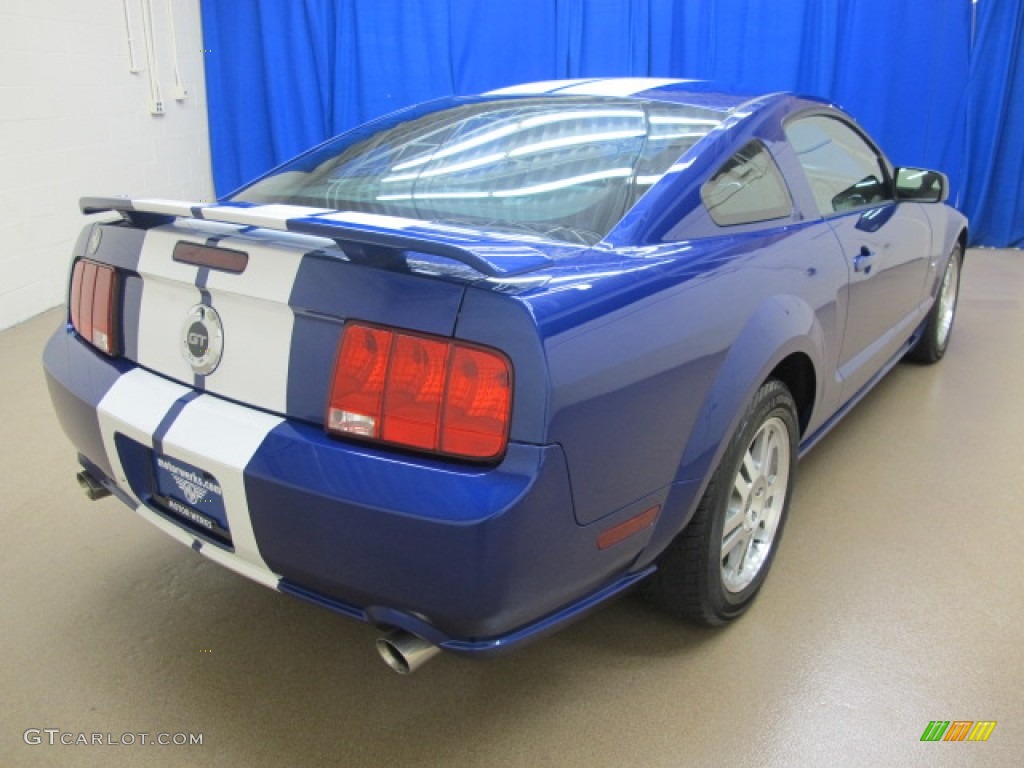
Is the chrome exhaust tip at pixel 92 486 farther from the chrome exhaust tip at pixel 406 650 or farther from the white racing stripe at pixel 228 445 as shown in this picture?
the chrome exhaust tip at pixel 406 650

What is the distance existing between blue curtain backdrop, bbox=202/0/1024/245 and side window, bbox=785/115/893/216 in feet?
12.1

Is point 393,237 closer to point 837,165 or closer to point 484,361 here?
point 484,361

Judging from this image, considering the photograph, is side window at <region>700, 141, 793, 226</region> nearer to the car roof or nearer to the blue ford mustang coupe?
the blue ford mustang coupe

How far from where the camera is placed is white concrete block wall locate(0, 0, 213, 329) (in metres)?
4.28

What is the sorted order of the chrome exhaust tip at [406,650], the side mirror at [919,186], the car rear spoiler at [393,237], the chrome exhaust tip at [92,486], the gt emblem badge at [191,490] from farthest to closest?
the side mirror at [919,186], the chrome exhaust tip at [92,486], the gt emblem badge at [191,490], the chrome exhaust tip at [406,650], the car rear spoiler at [393,237]

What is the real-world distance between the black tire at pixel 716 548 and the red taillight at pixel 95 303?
1.21 meters

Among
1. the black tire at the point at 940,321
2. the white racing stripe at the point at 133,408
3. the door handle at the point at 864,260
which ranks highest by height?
the door handle at the point at 864,260

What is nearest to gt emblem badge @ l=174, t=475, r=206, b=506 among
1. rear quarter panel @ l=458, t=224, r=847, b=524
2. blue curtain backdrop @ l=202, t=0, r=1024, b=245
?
rear quarter panel @ l=458, t=224, r=847, b=524

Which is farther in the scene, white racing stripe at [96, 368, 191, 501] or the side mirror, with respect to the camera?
the side mirror

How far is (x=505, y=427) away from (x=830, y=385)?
1.29m

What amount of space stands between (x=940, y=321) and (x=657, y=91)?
2169mm

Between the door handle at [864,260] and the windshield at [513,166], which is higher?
the windshield at [513,166]

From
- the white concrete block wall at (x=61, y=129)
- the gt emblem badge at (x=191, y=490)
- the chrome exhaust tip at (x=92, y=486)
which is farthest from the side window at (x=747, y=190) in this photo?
the white concrete block wall at (x=61, y=129)

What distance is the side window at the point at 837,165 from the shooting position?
7.14ft
